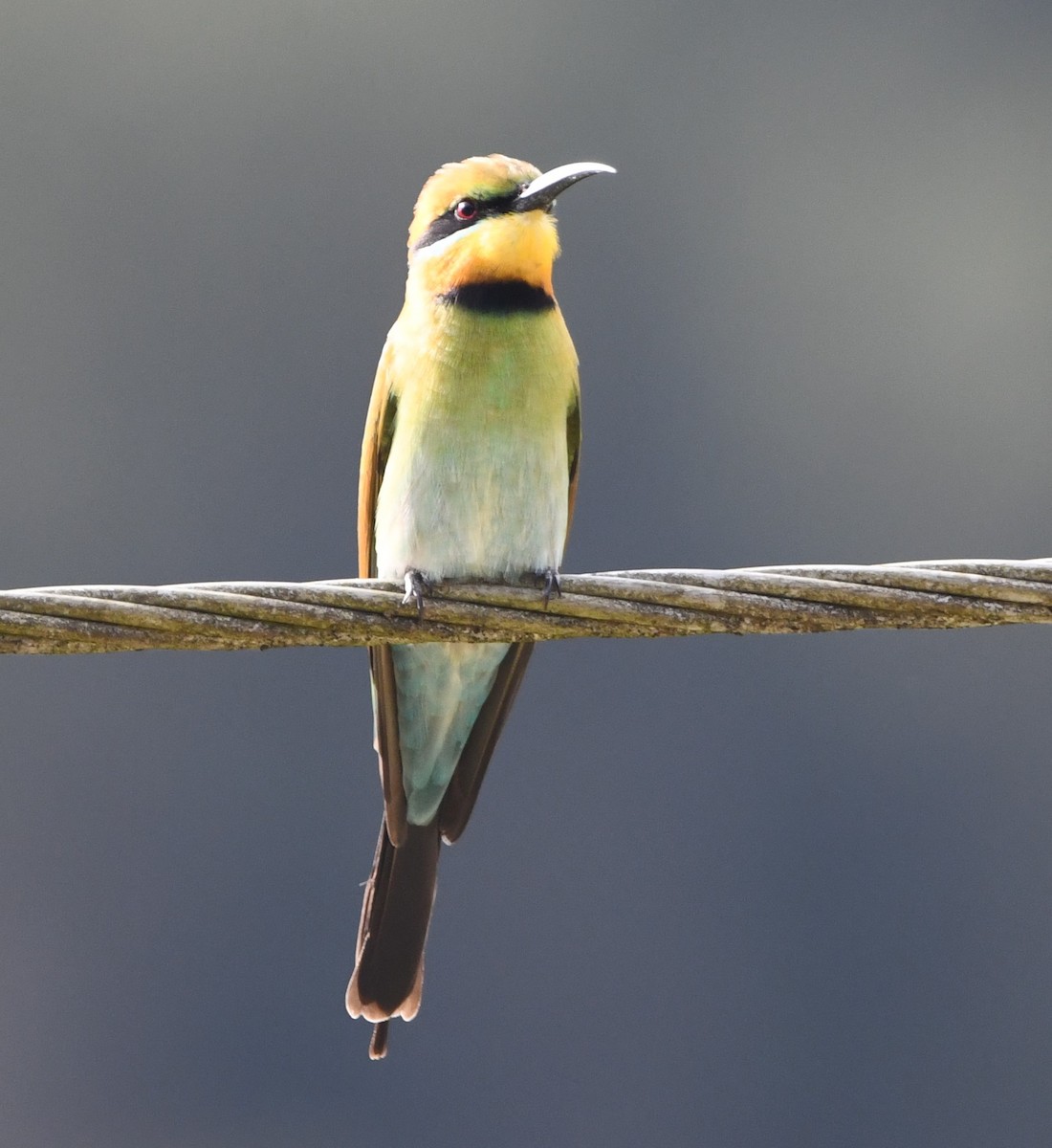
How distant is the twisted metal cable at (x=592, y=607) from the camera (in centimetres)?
131

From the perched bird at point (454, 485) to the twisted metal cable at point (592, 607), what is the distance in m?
0.52

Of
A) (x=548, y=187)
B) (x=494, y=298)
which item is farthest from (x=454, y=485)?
(x=548, y=187)

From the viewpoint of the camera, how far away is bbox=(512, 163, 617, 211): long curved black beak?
2.04 metres

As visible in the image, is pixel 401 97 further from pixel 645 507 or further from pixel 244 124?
pixel 645 507

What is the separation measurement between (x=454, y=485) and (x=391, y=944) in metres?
0.54

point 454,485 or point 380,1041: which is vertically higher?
point 454,485

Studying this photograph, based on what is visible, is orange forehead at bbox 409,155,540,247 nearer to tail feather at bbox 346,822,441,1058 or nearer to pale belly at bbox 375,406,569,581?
pale belly at bbox 375,406,569,581

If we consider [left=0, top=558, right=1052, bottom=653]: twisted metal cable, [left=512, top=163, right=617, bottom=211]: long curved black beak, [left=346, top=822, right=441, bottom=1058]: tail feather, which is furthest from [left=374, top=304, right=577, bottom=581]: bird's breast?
[left=0, top=558, right=1052, bottom=653]: twisted metal cable

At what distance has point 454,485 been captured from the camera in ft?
6.43

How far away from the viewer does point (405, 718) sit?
6.77 ft

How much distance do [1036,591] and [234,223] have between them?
385 centimetres

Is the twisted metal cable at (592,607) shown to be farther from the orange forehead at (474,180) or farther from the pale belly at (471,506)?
the orange forehead at (474,180)

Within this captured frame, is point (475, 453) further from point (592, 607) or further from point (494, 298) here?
point (592, 607)

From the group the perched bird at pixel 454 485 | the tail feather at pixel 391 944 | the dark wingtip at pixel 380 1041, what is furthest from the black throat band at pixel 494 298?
the dark wingtip at pixel 380 1041
